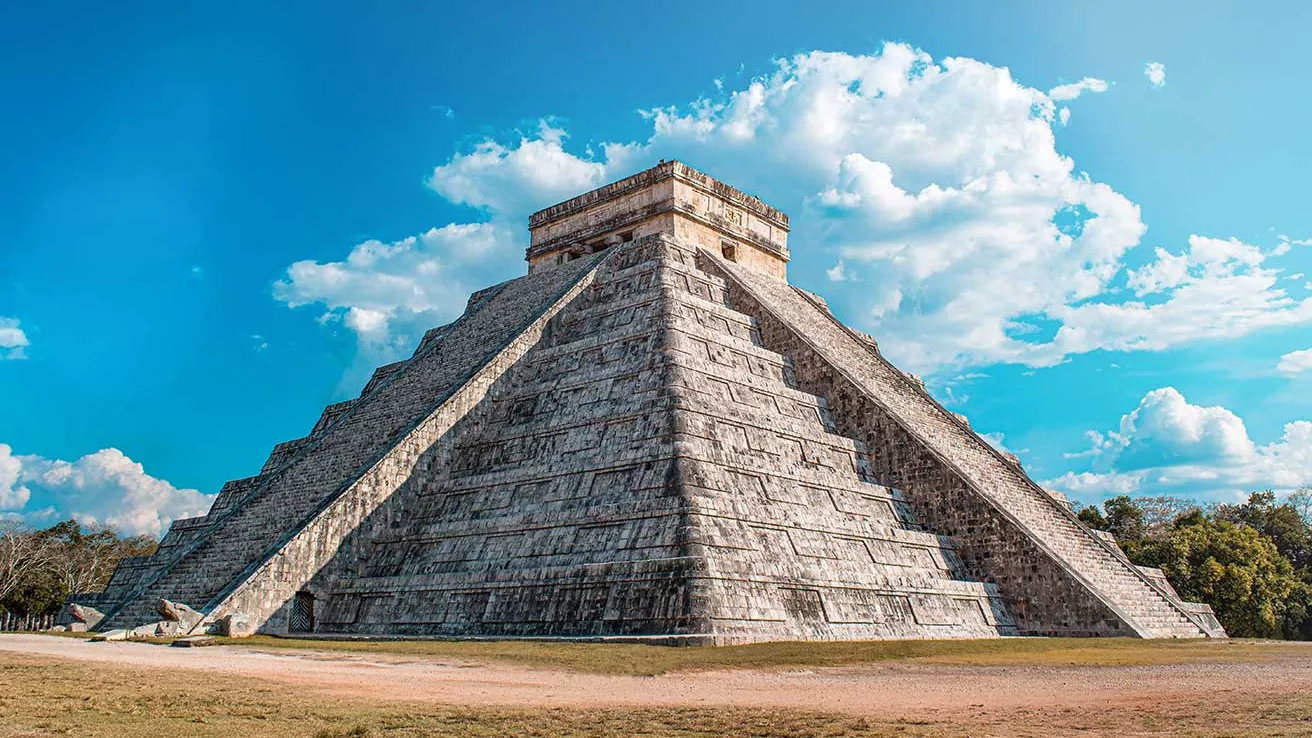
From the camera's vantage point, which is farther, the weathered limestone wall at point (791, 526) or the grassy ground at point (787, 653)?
the weathered limestone wall at point (791, 526)

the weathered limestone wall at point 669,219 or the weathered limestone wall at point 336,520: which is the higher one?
the weathered limestone wall at point 669,219

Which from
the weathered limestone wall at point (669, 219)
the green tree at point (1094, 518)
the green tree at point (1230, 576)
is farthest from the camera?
the green tree at point (1094, 518)

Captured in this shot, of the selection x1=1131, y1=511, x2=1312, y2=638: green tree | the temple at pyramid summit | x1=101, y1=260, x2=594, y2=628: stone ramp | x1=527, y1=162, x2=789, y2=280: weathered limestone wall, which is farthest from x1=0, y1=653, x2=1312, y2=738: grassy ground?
x1=1131, y1=511, x2=1312, y2=638: green tree

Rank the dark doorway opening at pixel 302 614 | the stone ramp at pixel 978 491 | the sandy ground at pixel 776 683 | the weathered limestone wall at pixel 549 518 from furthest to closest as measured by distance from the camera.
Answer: the stone ramp at pixel 978 491
the dark doorway opening at pixel 302 614
the weathered limestone wall at pixel 549 518
the sandy ground at pixel 776 683

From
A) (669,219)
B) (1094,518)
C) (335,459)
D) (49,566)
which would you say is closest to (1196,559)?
(1094,518)

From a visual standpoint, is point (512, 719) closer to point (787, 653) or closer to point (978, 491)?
point (787, 653)

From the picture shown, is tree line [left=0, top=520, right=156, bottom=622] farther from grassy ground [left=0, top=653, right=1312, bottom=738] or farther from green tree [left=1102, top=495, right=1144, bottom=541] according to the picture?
green tree [left=1102, top=495, right=1144, bottom=541]

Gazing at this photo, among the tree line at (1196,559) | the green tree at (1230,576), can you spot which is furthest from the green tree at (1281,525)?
the green tree at (1230,576)

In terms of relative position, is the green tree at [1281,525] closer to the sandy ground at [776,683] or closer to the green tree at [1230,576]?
the green tree at [1230,576]

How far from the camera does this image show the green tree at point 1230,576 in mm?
28734

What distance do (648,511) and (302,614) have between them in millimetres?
6907

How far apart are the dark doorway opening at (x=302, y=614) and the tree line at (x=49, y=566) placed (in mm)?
19634

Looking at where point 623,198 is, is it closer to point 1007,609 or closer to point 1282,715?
point 1007,609

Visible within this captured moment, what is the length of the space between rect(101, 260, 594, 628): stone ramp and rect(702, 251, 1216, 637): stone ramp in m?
6.00
